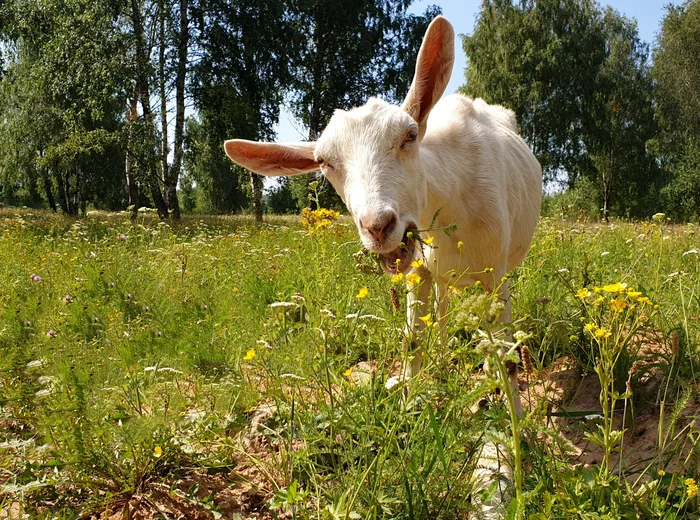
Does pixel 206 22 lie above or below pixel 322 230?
above

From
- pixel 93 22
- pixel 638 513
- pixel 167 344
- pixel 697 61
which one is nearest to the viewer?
pixel 638 513

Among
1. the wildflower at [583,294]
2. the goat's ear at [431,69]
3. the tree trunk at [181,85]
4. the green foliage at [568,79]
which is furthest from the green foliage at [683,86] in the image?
the wildflower at [583,294]

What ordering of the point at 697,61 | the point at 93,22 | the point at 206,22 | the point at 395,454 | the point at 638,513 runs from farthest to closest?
the point at 697,61, the point at 206,22, the point at 93,22, the point at 395,454, the point at 638,513

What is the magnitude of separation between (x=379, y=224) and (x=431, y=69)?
120cm

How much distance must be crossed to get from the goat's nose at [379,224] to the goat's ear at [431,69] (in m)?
0.97

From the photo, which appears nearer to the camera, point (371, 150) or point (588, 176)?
point (371, 150)

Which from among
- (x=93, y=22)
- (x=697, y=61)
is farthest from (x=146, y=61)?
(x=697, y=61)

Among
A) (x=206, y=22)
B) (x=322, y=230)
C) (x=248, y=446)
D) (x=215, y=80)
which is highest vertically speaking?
(x=206, y=22)

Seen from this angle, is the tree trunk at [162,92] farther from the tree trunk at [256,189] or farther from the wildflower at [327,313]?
the wildflower at [327,313]

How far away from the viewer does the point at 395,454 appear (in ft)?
7.34

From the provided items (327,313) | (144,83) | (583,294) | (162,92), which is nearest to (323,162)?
(327,313)

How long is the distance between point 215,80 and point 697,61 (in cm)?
3131

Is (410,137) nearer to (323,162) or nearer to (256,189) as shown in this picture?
(323,162)

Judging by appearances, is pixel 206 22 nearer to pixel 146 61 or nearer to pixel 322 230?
pixel 146 61
